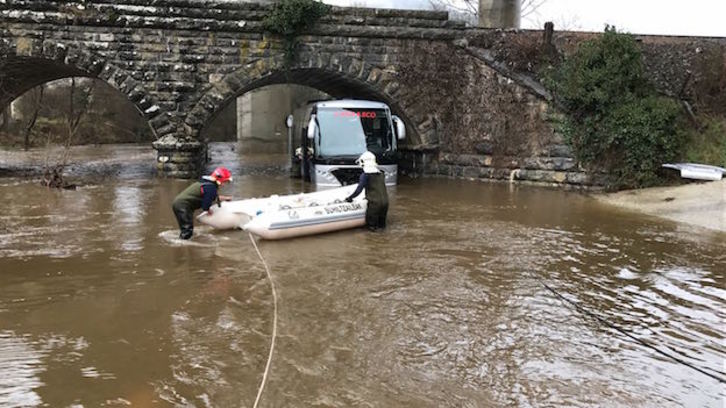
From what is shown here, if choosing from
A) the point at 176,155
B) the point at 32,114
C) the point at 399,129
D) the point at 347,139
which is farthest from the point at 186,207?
the point at 32,114

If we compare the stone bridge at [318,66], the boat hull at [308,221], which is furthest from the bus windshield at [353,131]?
the boat hull at [308,221]

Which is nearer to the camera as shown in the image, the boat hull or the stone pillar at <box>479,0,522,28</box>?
the boat hull

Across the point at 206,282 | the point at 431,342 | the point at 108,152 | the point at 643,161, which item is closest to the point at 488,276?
the point at 431,342

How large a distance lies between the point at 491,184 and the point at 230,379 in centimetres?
1336

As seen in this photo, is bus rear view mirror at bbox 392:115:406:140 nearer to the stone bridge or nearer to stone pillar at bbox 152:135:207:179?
the stone bridge

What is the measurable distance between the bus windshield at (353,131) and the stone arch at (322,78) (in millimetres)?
1514

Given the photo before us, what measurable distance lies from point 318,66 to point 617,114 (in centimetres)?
794

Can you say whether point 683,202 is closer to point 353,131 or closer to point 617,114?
point 617,114

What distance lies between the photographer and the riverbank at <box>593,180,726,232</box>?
11.8 metres

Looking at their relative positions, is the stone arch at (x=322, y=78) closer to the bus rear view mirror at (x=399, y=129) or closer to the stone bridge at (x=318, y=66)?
the stone bridge at (x=318, y=66)

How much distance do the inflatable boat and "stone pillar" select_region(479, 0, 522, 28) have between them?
14.9 m

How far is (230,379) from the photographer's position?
15.2 ft

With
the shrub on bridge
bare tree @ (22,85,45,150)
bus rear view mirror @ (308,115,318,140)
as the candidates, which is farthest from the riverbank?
bare tree @ (22,85,45,150)

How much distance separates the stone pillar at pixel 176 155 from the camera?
54.9 ft
